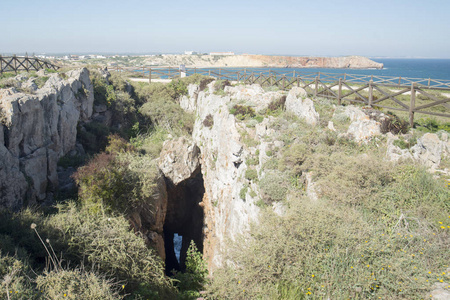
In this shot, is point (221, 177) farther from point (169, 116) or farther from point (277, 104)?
point (169, 116)

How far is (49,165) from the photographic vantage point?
13.8 meters

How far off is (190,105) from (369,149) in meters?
18.3

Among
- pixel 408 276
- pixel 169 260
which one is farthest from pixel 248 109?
pixel 169 260

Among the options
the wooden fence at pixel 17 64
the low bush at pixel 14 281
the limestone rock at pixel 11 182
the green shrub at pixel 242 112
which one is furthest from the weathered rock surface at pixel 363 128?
the wooden fence at pixel 17 64

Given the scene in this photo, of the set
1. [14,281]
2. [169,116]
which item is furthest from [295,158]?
[169,116]

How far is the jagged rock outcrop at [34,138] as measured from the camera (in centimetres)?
1155

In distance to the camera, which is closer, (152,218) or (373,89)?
(152,218)

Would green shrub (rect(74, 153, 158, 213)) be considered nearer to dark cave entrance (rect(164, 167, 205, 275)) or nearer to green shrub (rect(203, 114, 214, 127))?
green shrub (rect(203, 114, 214, 127))

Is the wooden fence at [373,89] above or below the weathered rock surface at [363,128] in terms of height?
above

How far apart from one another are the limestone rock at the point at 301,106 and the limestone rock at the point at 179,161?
23.2ft

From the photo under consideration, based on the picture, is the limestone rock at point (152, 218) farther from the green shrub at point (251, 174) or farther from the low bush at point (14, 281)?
the low bush at point (14, 281)

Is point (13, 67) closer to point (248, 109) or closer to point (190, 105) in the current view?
point (190, 105)

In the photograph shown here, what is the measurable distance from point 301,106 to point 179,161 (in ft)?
27.6

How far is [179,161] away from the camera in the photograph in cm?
1789
